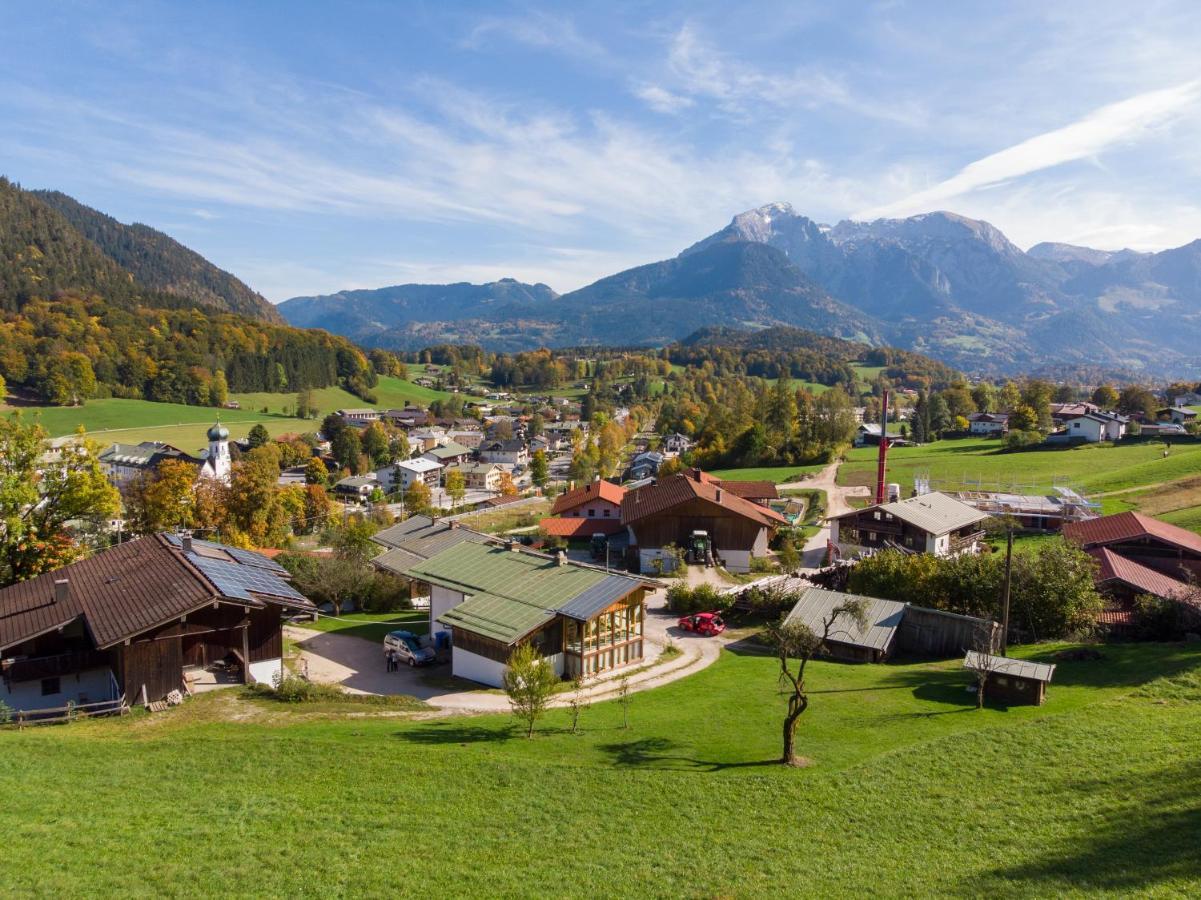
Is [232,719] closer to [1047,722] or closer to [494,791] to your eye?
[494,791]

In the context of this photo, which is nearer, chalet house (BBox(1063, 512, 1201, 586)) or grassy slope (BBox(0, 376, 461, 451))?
chalet house (BBox(1063, 512, 1201, 586))

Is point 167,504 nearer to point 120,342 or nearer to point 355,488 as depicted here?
point 355,488

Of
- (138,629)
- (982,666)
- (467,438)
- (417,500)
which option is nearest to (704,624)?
(982,666)

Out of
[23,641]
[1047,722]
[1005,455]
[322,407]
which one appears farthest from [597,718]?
[322,407]

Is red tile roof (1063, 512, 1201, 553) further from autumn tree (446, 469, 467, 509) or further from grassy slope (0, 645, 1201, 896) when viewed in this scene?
autumn tree (446, 469, 467, 509)

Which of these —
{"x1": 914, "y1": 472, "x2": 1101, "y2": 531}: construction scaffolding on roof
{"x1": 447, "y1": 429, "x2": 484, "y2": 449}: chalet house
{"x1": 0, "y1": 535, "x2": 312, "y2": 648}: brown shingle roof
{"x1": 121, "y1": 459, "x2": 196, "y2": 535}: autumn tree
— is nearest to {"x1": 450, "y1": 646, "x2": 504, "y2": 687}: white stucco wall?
{"x1": 0, "y1": 535, "x2": 312, "y2": 648}: brown shingle roof

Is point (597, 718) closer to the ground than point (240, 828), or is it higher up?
closer to the ground
